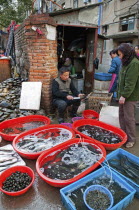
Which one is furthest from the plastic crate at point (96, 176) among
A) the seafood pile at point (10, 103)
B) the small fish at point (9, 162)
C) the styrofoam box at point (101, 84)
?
the styrofoam box at point (101, 84)

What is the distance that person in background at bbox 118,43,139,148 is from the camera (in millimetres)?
2600

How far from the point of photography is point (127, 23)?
1090 cm

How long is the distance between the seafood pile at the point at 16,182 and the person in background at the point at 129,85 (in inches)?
79.6

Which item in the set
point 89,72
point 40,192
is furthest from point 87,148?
point 89,72

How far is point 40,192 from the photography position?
2.09m

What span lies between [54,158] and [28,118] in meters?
1.64

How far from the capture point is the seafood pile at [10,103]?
3912mm

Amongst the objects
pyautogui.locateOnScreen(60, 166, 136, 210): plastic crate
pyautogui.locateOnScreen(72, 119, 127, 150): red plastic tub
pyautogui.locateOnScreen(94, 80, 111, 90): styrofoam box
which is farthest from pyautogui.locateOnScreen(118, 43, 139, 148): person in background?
pyautogui.locateOnScreen(94, 80, 111, 90): styrofoam box

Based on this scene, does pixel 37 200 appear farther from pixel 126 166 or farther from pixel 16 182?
pixel 126 166

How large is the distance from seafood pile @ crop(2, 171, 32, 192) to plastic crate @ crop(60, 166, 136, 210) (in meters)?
0.54

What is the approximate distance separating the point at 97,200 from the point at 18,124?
8.25 ft

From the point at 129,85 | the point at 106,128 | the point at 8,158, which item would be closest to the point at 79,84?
the point at 106,128

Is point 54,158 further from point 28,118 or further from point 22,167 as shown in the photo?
point 28,118

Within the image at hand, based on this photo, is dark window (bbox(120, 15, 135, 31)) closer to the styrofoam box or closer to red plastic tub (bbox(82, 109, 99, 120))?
the styrofoam box
